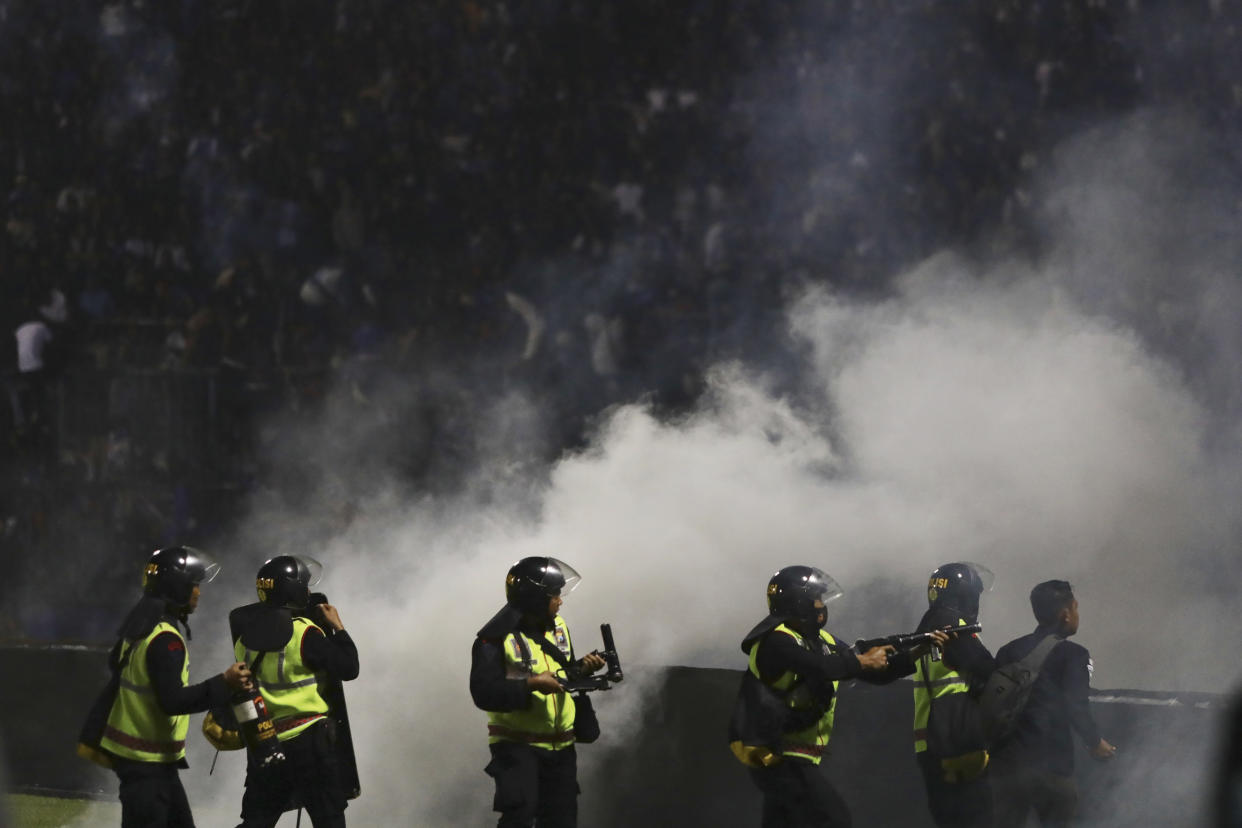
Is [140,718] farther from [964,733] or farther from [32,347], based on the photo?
[32,347]

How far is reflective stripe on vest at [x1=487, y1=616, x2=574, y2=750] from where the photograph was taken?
6.02 metres

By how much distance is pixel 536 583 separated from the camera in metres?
6.07

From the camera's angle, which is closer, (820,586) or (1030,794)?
(820,586)

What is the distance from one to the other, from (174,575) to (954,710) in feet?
9.46

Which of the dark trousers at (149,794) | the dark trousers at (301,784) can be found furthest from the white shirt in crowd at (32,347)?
the dark trousers at (149,794)

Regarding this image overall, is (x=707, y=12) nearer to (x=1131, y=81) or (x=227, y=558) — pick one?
(x=1131, y=81)

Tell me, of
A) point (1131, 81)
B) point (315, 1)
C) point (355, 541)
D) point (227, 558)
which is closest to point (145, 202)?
point (315, 1)

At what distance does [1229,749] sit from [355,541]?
10134mm

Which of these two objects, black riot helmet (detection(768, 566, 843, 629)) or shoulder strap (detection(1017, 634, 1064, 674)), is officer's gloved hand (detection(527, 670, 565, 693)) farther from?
shoulder strap (detection(1017, 634, 1064, 674))

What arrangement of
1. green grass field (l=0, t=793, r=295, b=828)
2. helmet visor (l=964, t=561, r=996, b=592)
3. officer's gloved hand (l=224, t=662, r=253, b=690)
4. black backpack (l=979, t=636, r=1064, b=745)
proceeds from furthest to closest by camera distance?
green grass field (l=0, t=793, r=295, b=828)
helmet visor (l=964, t=561, r=996, b=592)
black backpack (l=979, t=636, r=1064, b=745)
officer's gloved hand (l=224, t=662, r=253, b=690)

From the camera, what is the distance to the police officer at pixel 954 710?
20.3ft

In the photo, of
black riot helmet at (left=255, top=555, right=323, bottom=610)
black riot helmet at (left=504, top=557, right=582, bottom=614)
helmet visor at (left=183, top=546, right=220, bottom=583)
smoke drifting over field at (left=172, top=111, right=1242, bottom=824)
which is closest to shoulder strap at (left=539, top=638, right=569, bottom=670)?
black riot helmet at (left=504, top=557, right=582, bottom=614)

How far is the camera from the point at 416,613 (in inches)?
364

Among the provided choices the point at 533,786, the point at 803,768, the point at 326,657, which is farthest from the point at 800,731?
the point at 326,657
